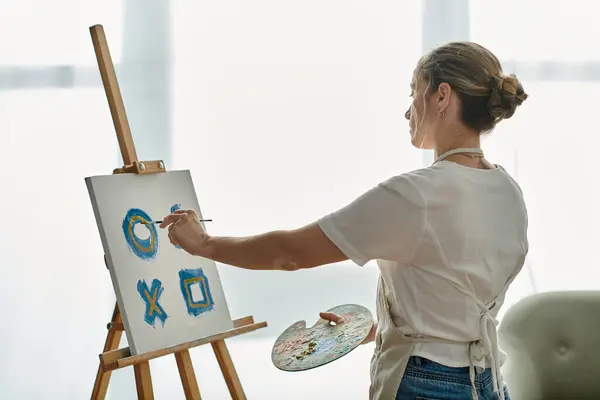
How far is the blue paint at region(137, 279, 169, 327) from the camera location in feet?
7.11

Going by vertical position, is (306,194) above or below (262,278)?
above

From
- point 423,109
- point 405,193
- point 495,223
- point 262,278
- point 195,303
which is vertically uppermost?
point 423,109

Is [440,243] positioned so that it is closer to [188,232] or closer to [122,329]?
[188,232]

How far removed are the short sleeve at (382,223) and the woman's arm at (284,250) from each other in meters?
0.03

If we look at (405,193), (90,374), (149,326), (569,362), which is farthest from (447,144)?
(90,374)

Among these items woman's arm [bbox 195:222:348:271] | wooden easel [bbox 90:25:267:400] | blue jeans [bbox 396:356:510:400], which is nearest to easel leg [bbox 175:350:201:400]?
wooden easel [bbox 90:25:267:400]

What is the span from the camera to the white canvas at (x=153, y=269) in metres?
2.14

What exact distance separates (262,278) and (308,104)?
28.3 inches

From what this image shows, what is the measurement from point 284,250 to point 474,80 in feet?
1.70

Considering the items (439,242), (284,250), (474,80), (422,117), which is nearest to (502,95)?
(474,80)

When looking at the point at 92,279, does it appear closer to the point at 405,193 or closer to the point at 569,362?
the point at 569,362

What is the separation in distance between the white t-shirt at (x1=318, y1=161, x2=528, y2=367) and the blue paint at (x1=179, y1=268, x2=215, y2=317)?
800 millimetres

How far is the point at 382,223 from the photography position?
1.53 metres

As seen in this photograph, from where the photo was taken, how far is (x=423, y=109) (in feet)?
5.66
